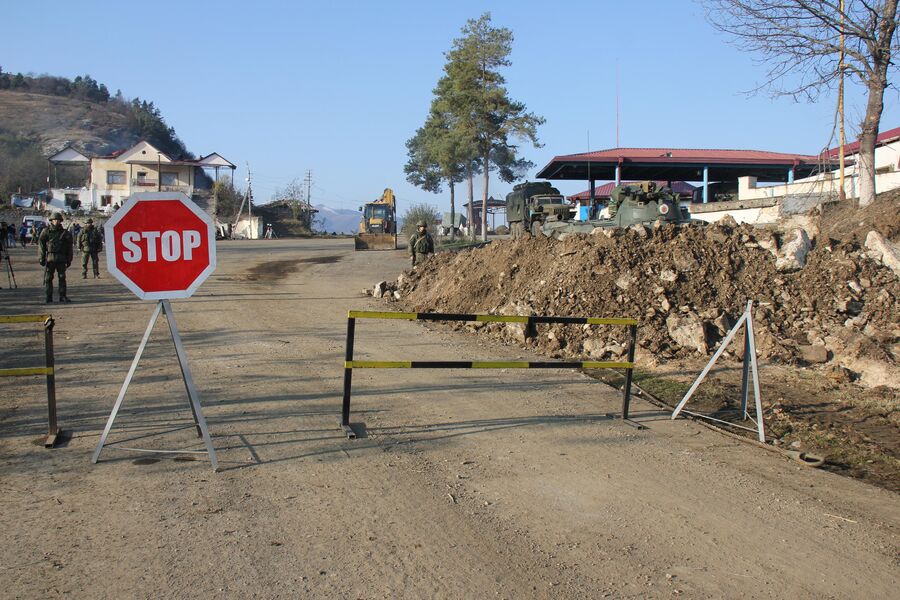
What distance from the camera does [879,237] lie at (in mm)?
13914

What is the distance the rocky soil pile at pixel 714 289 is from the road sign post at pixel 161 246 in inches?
304

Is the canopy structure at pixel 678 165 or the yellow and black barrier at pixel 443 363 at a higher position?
the canopy structure at pixel 678 165

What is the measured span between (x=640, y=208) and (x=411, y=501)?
14108mm

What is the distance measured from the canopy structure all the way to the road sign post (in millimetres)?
32275

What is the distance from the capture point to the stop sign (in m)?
5.66

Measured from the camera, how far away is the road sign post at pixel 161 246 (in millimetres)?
5660

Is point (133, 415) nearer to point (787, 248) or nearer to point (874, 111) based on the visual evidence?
point (787, 248)

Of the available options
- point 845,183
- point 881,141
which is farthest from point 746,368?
point 881,141

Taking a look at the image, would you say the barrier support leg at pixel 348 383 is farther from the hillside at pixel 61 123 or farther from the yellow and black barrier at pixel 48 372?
the hillside at pixel 61 123

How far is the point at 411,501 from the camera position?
539 cm

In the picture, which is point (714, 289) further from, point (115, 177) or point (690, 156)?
point (115, 177)

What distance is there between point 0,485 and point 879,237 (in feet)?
47.1

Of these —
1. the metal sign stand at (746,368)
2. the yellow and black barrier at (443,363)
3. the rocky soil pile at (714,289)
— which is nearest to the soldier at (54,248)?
the rocky soil pile at (714,289)

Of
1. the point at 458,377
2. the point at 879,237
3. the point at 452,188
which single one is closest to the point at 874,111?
the point at 879,237
